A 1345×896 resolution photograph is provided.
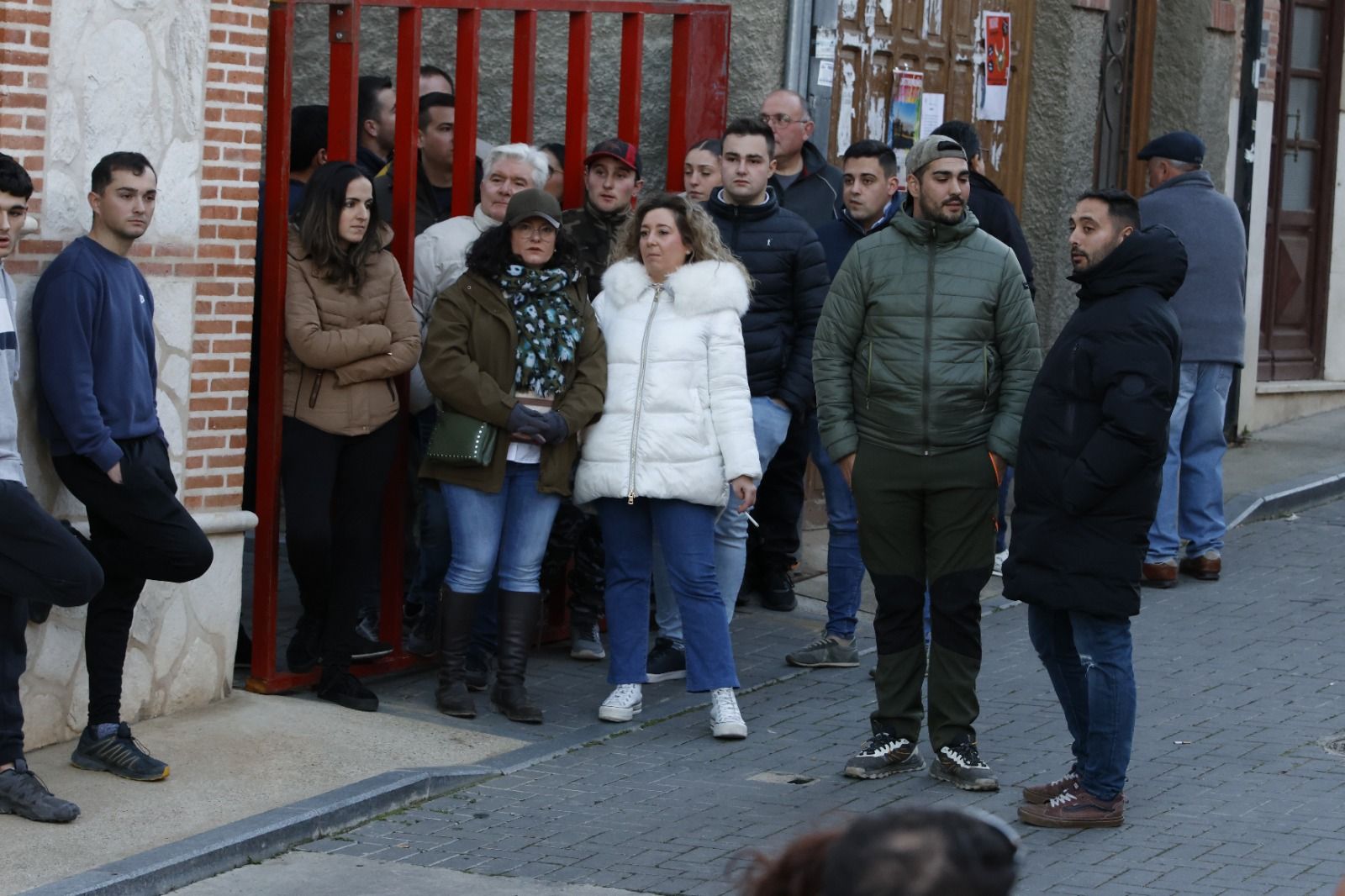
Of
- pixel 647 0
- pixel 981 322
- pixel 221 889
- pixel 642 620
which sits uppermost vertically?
pixel 647 0

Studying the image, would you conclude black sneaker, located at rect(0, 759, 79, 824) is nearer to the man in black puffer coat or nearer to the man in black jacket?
the man in black jacket

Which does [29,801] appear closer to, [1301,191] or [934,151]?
[934,151]

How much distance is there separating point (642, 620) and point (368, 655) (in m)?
1.07

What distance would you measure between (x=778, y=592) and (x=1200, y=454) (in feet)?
7.28

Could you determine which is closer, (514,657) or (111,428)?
(111,428)

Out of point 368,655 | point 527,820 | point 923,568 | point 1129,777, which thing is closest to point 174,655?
point 368,655

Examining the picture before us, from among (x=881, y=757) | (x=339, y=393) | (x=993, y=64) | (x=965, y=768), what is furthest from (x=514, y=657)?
(x=993, y=64)

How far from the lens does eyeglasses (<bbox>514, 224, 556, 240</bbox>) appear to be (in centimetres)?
716

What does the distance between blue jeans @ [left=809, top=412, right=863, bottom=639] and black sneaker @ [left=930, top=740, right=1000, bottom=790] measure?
1.54 m

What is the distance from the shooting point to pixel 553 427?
7062mm

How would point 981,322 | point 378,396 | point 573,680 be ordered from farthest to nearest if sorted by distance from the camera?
point 573,680 < point 378,396 < point 981,322

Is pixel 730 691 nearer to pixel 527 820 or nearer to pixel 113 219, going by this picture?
pixel 527 820

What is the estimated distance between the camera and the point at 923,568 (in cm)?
664

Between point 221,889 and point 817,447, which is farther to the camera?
point 817,447
